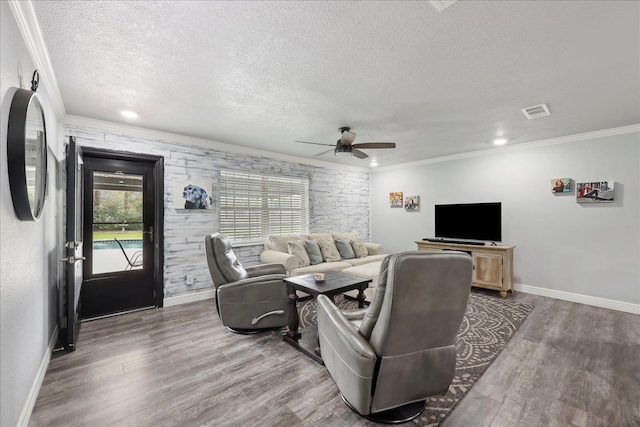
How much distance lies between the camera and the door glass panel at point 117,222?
12.0ft

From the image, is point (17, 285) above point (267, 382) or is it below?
above

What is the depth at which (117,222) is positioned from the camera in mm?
3795

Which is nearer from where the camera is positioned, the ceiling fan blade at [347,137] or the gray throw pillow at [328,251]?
the ceiling fan blade at [347,137]

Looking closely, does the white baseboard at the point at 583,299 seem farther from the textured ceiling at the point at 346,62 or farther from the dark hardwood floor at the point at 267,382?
the textured ceiling at the point at 346,62

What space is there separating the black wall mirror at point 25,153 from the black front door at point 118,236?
199 cm

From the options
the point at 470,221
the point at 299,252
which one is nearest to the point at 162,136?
the point at 299,252

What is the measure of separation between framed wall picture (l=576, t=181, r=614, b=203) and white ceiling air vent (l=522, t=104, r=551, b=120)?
1622 mm

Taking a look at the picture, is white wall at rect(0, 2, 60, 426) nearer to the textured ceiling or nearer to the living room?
the living room

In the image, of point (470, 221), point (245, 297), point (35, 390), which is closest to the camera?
point (35, 390)

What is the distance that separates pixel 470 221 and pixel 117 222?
567 centimetres

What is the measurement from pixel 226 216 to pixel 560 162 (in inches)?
213

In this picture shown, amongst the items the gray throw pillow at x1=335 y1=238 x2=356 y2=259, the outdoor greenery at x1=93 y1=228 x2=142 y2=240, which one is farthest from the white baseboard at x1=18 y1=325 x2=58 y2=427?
the gray throw pillow at x1=335 y1=238 x2=356 y2=259

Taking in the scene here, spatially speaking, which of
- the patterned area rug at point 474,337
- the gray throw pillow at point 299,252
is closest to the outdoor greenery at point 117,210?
the gray throw pillow at point 299,252

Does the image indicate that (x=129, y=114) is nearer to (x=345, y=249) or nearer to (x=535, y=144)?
(x=345, y=249)
